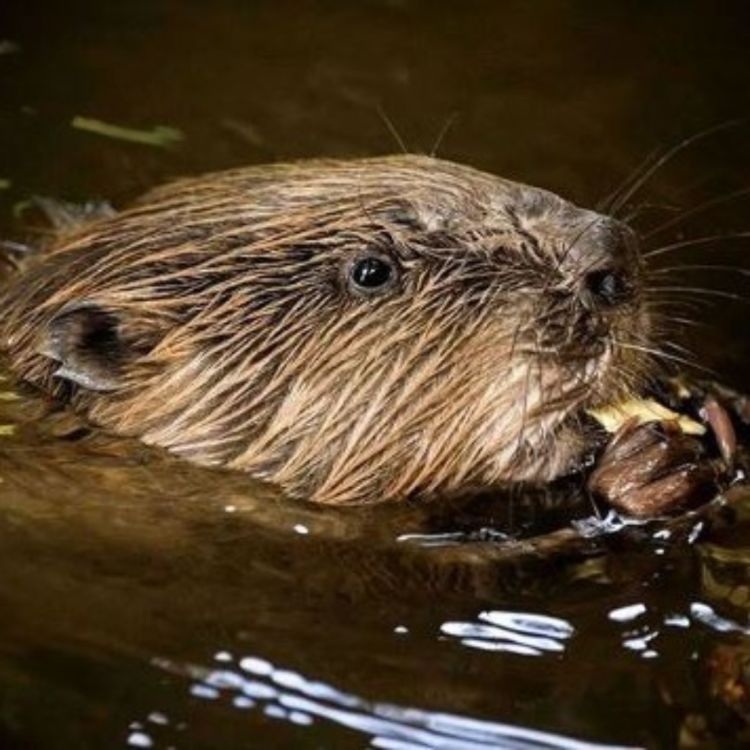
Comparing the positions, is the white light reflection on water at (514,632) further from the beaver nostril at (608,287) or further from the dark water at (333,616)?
the beaver nostril at (608,287)

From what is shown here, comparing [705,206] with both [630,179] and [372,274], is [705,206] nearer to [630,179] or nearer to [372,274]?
[630,179]

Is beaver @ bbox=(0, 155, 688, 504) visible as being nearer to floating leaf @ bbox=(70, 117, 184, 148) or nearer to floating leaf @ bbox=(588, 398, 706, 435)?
floating leaf @ bbox=(588, 398, 706, 435)

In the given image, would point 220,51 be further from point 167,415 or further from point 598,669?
point 598,669

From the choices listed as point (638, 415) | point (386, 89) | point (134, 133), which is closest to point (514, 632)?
point (638, 415)

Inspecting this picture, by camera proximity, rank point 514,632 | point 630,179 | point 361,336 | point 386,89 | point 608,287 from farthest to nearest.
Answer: point 386,89 < point 630,179 < point 361,336 < point 608,287 < point 514,632

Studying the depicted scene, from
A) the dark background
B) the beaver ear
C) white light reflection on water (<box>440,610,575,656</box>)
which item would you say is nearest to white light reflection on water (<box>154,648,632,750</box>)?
white light reflection on water (<box>440,610,575,656</box>)

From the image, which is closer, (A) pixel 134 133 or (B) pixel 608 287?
(B) pixel 608 287
